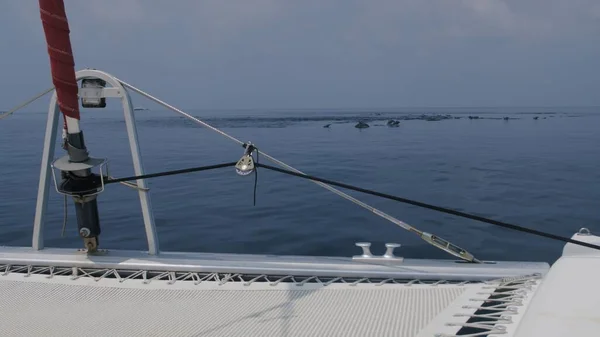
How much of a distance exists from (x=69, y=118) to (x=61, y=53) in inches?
19.9

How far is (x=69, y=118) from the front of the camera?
145 inches

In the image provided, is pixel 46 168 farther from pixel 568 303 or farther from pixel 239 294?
pixel 568 303

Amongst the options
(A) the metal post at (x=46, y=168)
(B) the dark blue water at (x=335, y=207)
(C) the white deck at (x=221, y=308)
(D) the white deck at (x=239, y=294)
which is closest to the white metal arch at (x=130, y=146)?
(A) the metal post at (x=46, y=168)

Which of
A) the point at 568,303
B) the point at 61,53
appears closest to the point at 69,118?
the point at 61,53

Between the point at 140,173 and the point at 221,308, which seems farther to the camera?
the point at 140,173

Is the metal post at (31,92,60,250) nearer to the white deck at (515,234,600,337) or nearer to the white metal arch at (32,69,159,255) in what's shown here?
the white metal arch at (32,69,159,255)

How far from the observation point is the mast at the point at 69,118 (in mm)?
3438

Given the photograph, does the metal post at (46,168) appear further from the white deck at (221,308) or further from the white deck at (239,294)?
the white deck at (221,308)

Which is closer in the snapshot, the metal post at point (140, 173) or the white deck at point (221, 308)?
the white deck at point (221, 308)

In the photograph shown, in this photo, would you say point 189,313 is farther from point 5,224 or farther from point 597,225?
point 597,225

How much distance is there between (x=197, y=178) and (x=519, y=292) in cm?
1284

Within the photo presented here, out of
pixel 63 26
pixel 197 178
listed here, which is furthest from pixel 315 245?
pixel 197 178

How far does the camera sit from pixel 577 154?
70.5ft

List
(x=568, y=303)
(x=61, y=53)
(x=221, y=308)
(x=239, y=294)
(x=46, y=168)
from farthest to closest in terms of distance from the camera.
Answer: (x=46, y=168) < (x=61, y=53) < (x=239, y=294) < (x=221, y=308) < (x=568, y=303)
